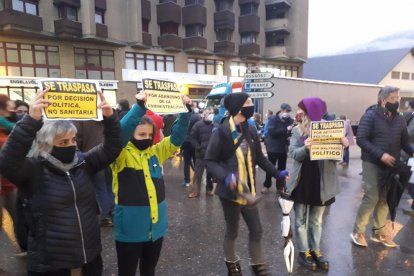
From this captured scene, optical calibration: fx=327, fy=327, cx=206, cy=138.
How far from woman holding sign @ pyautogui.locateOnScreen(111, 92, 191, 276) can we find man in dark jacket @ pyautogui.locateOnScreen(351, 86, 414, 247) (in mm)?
2862

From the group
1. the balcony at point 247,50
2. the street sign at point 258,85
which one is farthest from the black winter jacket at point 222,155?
the balcony at point 247,50

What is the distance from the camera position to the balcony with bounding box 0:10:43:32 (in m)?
21.3

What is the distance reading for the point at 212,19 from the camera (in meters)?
33.3

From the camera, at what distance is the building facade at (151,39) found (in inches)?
917

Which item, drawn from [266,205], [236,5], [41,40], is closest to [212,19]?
[236,5]

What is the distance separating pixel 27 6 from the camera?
22.7 meters

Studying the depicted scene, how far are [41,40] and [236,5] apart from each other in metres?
20.0

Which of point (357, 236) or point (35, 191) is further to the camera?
point (357, 236)

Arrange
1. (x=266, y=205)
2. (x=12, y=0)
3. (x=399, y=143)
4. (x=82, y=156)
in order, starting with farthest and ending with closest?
(x=12, y=0), (x=266, y=205), (x=399, y=143), (x=82, y=156)

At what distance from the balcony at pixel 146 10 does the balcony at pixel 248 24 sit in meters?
10.4

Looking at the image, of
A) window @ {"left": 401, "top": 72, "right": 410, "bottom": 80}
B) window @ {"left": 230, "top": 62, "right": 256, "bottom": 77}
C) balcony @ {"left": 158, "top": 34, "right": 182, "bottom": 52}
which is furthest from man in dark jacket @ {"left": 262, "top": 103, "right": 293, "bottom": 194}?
window @ {"left": 401, "top": 72, "right": 410, "bottom": 80}

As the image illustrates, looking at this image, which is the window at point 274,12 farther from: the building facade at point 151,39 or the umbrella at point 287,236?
the umbrella at point 287,236

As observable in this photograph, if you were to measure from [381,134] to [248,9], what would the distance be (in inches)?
1349

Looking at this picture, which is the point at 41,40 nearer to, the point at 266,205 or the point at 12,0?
the point at 12,0
